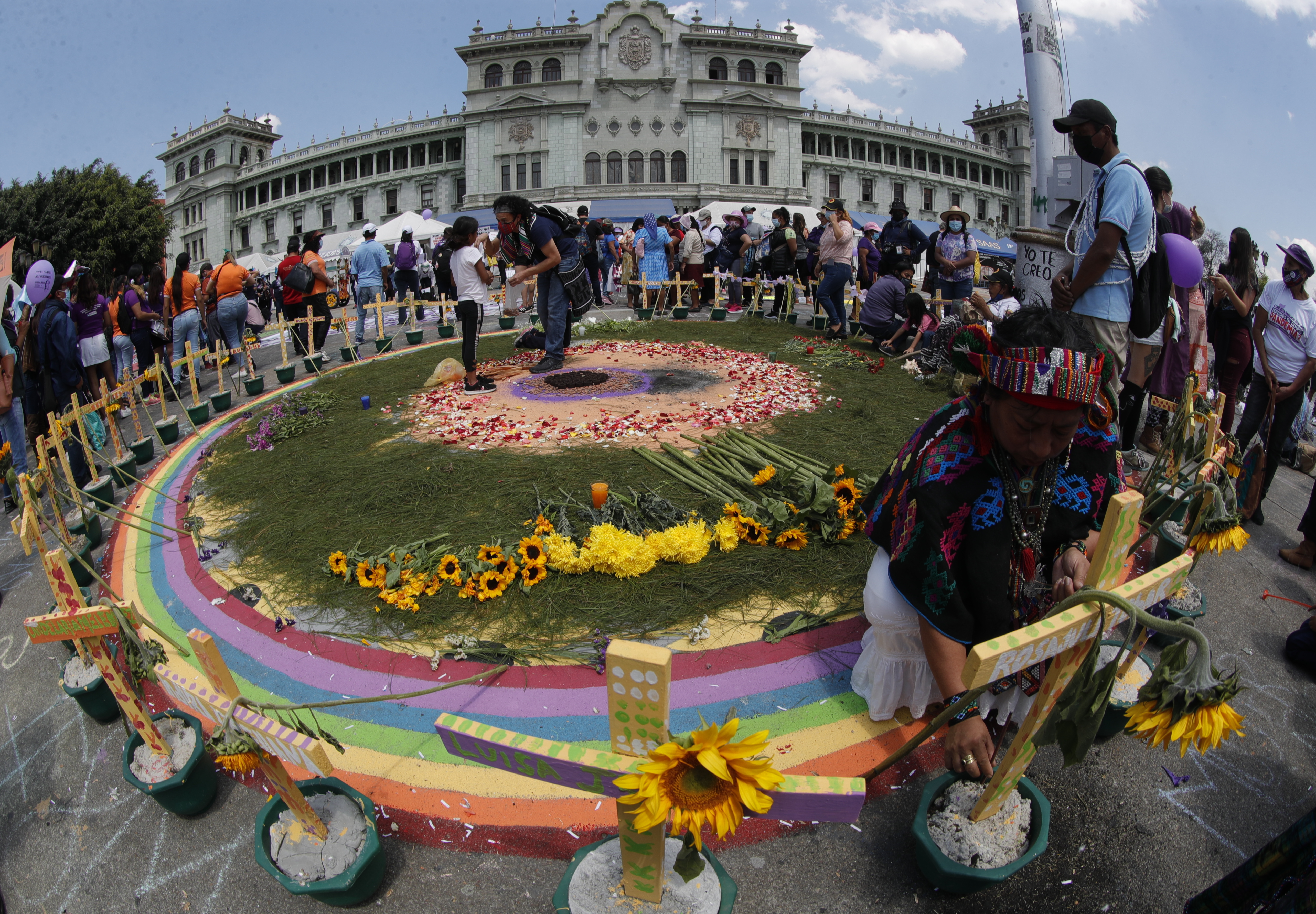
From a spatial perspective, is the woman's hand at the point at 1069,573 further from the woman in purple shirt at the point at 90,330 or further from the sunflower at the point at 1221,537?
the woman in purple shirt at the point at 90,330

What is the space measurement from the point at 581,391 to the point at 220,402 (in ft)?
13.8

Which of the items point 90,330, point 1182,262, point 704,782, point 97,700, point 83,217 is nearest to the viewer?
point 704,782

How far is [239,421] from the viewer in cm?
730

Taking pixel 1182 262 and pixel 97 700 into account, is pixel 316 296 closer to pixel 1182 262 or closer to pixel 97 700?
pixel 97 700

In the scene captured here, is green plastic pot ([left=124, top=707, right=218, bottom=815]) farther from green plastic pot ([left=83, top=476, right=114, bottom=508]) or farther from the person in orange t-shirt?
the person in orange t-shirt

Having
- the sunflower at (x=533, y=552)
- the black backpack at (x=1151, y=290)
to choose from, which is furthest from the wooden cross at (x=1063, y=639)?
the black backpack at (x=1151, y=290)

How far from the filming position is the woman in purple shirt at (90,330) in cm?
782

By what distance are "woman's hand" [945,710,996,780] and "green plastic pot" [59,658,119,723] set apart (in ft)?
10.9

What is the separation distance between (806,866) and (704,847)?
24.7 inches

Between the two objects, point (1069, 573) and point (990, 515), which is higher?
point (990, 515)

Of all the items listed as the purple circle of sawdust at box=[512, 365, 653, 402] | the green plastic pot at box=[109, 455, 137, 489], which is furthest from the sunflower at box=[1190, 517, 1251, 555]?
the green plastic pot at box=[109, 455, 137, 489]

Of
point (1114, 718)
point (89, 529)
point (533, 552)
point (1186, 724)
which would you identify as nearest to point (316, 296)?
point (89, 529)

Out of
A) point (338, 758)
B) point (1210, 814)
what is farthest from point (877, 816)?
point (338, 758)

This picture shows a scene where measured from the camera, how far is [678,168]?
5344 centimetres
